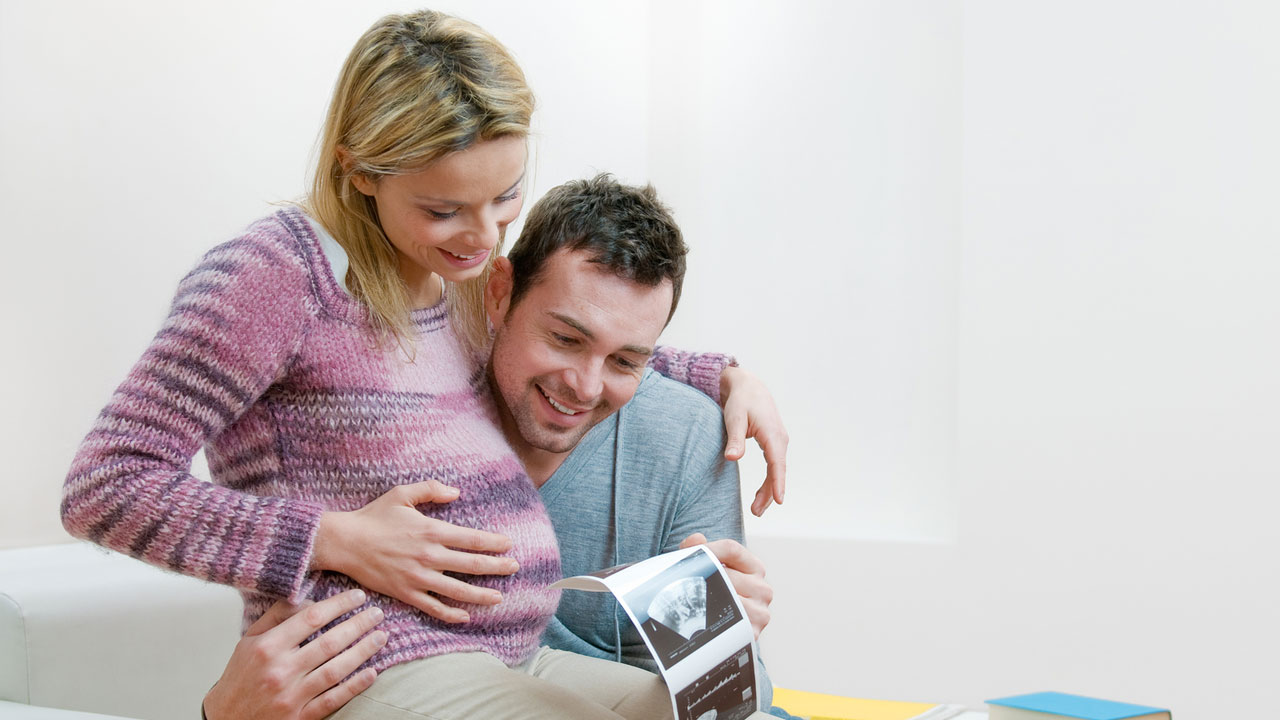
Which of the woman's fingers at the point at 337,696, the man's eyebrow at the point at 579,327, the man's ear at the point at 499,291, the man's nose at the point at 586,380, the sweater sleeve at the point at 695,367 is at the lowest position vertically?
the woman's fingers at the point at 337,696

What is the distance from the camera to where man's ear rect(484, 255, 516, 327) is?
1.61 metres

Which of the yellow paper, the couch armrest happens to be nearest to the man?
the couch armrest

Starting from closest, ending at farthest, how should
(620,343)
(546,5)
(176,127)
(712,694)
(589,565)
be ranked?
(712,694)
(620,343)
(589,565)
(176,127)
(546,5)

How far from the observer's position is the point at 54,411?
188cm

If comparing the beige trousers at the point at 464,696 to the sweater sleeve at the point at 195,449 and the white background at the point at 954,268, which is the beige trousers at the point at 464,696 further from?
the white background at the point at 954,268

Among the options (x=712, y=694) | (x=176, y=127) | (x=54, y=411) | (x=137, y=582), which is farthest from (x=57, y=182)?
(x=712, y=694)

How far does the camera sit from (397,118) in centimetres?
127

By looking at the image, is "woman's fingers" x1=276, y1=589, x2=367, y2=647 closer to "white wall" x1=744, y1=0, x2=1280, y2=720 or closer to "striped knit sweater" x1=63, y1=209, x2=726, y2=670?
"striped knit sweater" x1=63, y1=209, x2=726, y2=670

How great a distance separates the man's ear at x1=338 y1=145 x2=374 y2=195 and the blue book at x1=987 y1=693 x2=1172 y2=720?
1.11 m

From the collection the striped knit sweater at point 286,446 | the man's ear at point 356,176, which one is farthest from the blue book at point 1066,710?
the man's ear at point 356,176

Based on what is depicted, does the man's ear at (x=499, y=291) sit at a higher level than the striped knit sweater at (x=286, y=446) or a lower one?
higher

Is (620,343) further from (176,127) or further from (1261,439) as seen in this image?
(1261,439)

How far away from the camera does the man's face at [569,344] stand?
1523 millimetres

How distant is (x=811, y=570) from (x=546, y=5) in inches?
74.0
